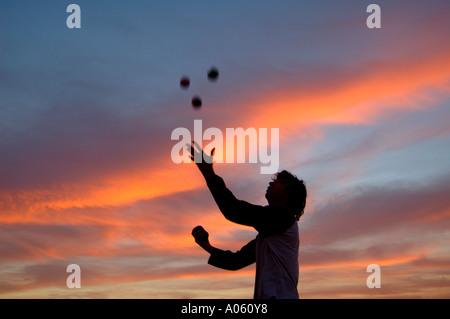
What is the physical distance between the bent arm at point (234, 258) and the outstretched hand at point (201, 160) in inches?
74.5

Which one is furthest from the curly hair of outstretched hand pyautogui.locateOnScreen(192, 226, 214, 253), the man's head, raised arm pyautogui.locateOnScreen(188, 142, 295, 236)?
outstretched hand pyautogui.locateOnScreen(192, 226, 214, 253)

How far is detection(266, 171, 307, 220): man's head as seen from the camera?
28.3 feet

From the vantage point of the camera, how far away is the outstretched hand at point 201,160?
7777 millimetres

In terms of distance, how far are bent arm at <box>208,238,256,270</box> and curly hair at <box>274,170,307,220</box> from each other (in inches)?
36.7

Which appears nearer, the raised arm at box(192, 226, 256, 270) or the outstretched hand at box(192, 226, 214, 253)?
the raised arm at box(192, 226, 256, 270)

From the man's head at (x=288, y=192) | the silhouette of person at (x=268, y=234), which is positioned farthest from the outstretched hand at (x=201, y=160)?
the man's head at (x=288, y=192)

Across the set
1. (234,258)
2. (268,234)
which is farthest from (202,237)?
(268,234)

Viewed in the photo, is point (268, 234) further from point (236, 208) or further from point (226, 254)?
point (226, 254)

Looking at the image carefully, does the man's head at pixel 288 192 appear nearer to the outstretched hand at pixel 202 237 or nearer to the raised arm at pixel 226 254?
the raised arm at pixel 226 254

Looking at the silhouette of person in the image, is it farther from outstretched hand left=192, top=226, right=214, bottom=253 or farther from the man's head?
outstretched hand left=192, top=226, right=214, bottom=253
